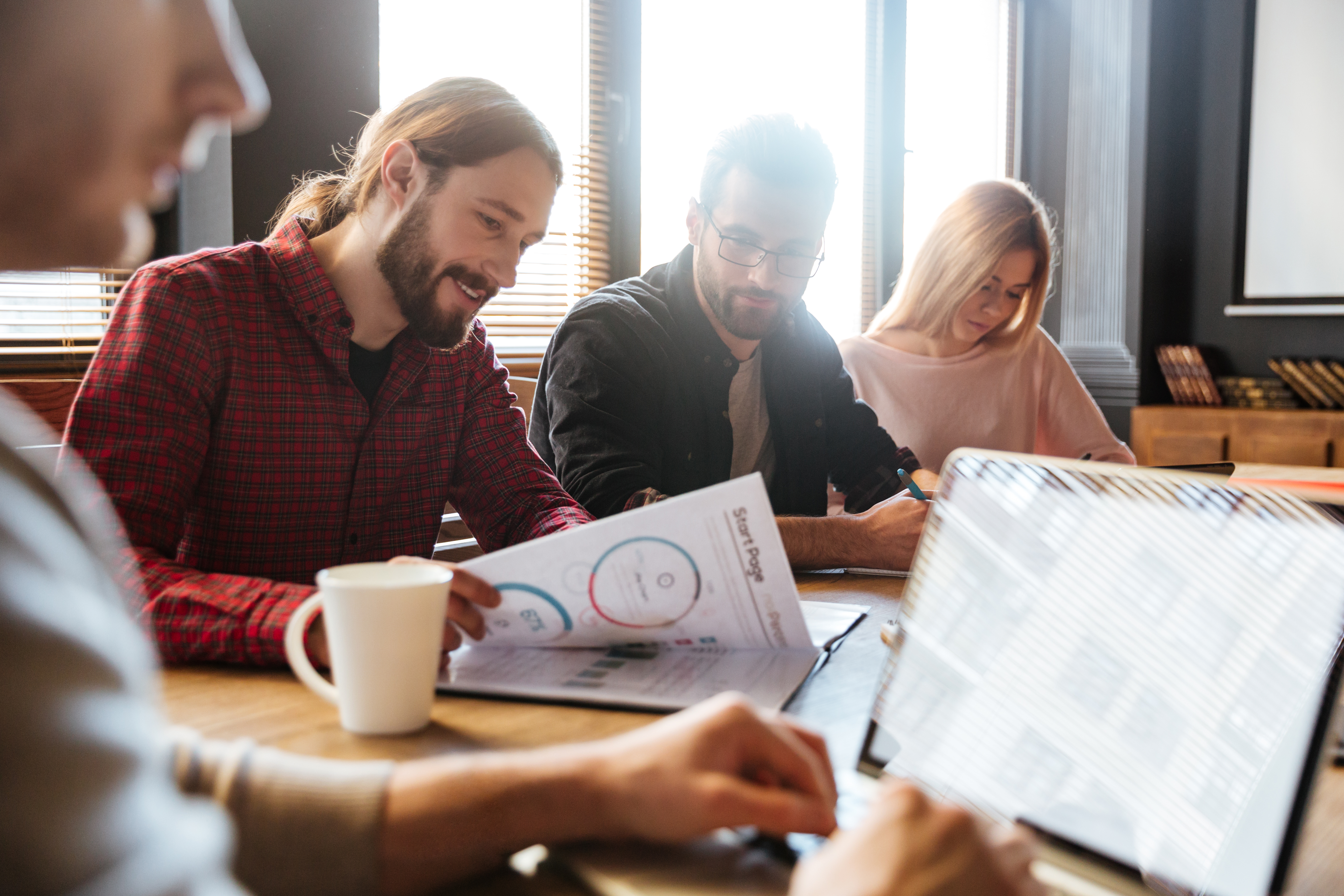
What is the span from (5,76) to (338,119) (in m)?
1.89

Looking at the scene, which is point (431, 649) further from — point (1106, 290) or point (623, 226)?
point (1106, 290)

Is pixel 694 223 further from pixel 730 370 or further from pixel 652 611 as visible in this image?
pixel 652 611

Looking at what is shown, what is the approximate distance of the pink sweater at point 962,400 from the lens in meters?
2.35

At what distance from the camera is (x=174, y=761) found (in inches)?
20.0

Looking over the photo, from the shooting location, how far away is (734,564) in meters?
0.79

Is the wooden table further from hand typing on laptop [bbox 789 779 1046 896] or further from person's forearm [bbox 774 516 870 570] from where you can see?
person's forearm [bbox 774 516 870 570]

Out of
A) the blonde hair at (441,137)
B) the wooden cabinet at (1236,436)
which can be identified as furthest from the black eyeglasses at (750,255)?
the wooden cabinet at (1236,436)

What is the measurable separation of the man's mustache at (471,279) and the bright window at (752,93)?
4.67 ft

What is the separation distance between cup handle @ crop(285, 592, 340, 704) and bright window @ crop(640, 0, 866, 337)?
2.15 m

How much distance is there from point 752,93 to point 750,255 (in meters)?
1.91

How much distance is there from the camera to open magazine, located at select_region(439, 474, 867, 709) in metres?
0.76

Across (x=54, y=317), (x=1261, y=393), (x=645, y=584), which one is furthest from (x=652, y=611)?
(x=1261, y=393)

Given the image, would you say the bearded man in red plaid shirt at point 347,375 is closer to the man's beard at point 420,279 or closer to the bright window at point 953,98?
the man's beard at point 420,279

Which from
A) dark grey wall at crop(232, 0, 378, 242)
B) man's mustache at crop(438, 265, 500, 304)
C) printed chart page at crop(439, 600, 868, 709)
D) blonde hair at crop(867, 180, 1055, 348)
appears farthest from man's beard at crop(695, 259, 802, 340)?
printed chart page at crop(439, 600, 868, 709)
